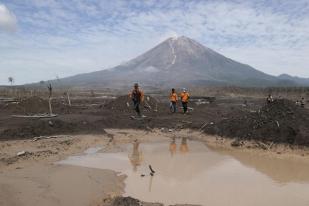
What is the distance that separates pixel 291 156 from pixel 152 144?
530 cm

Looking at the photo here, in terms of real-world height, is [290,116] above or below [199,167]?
above

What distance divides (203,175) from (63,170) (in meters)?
3.82

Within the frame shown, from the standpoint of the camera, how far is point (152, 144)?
1666 cm

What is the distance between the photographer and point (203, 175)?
11.6m

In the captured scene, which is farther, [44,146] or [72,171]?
[44,146]

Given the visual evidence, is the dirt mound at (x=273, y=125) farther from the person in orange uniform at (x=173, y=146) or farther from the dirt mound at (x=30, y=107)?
the dirt mound at (x=30, y=107)

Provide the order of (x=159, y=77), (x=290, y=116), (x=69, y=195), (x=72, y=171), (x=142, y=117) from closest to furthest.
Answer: (x=69, y=195) → (x=72, y=171) → (x=290, y=116) → (x=142, y=117) → (x=159, y=77)

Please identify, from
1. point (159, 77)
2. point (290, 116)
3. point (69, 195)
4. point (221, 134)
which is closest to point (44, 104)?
point (221, 134)

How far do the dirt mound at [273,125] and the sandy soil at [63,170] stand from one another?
17.2 inches

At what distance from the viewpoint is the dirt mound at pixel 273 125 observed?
1545 centimetres

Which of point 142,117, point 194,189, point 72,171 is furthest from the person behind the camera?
point 142,117

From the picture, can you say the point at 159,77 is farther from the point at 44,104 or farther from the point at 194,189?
the point at 194,189

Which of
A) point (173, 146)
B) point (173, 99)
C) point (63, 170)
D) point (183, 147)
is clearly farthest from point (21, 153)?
point (173, 99)

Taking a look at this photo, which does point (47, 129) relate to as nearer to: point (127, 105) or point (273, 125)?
point (273, 125)
